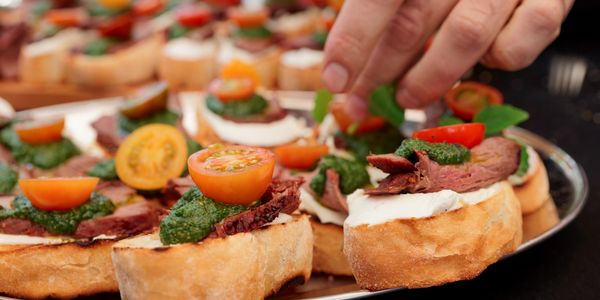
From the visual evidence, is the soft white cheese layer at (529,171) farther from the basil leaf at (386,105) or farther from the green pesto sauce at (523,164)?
the basil leaf at (386,105)

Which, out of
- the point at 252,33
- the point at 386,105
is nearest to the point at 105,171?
the point at 386,105

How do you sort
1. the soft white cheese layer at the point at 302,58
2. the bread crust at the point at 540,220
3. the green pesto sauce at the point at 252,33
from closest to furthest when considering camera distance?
the bread crust at the point at 540,220
the soft white cheese layer at the point at 302,58
the green pesto sauce at the point at 252,33

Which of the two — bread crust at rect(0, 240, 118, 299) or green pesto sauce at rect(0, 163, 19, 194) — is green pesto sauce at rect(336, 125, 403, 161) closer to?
bread crust at rect(0, 240, 118, 299)

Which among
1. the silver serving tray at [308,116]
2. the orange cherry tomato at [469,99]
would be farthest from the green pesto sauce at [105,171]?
the orange cherry tomato at [469,99]

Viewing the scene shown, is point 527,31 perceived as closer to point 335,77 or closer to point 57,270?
point 335,77

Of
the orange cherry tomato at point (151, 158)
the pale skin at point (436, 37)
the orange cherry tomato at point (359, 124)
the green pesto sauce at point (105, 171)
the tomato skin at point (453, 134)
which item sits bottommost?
the orange cherry tomato at point (359, 124)

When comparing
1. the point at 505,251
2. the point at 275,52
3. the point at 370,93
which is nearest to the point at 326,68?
the point at 370,93
